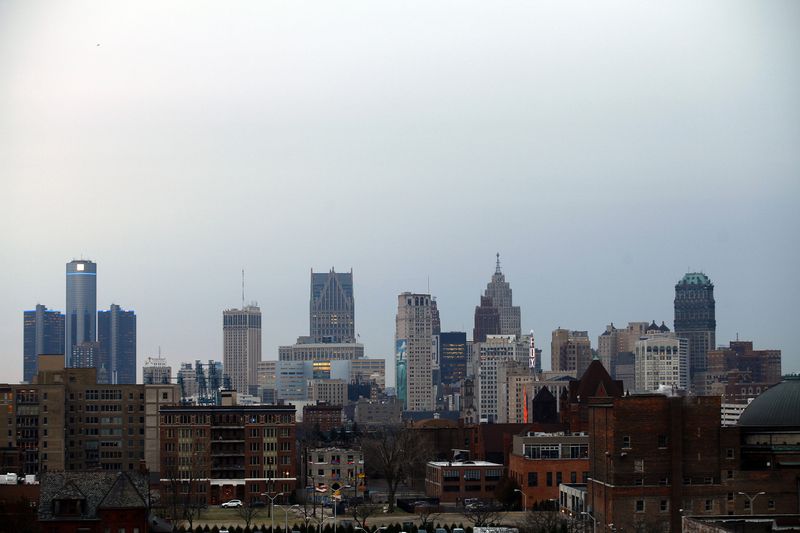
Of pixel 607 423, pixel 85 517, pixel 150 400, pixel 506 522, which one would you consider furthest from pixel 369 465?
pixel 85 517

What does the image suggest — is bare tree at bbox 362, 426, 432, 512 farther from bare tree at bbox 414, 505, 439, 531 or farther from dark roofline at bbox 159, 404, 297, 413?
bare tree at bbox 414, 505, 439, 531

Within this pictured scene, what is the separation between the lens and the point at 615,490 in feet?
373

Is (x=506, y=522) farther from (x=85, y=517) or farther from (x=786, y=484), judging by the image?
(x=85, y=517)

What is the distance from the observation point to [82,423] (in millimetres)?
178000

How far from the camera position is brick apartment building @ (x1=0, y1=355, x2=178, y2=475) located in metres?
175

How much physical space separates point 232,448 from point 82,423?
26.6 m

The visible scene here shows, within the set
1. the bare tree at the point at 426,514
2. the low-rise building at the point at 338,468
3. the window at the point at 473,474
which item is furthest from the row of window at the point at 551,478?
the low-rise building at the point at 338,468

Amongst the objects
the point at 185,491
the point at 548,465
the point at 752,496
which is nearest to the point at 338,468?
the point at 185,491

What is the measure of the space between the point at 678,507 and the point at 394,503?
43.8m


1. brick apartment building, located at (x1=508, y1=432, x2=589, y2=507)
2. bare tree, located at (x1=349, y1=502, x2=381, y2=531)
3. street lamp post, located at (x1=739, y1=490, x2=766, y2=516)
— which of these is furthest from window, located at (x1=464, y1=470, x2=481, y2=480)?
street lamp post, located at (x1=739, y1=490, x2=766, y2=516)

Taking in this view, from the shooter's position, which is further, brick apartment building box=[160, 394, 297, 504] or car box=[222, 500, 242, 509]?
brick apartment building box=[160, 394, 297, 504]

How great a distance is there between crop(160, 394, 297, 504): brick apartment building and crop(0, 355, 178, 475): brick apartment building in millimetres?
18190

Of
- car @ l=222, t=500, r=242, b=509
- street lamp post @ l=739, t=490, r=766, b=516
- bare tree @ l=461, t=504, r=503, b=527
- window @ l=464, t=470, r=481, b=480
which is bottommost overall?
car @ l=222, t=500, r=242, b=509

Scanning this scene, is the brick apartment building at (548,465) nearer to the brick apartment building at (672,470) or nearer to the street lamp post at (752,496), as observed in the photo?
the brick apartment building at (672,470)
